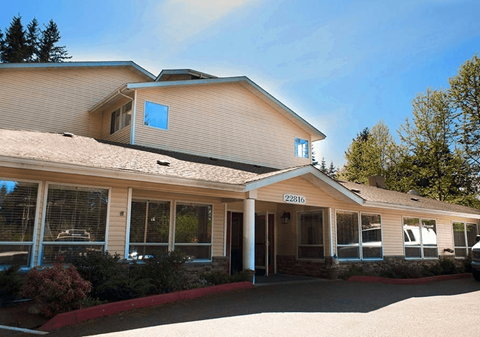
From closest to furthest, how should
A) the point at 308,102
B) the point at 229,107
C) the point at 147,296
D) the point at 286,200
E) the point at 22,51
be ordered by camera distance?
the point at 147,296, the point at 286,200, the point at 229,107, the point at 308,102, the point at 22,51

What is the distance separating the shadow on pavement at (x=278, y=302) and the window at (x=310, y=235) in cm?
180

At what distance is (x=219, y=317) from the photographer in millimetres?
7234

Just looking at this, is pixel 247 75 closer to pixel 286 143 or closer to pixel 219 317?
pixel 286 143

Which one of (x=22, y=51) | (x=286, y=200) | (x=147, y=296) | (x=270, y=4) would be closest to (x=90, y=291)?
(x=147, y=296)

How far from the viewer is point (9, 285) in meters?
7.07

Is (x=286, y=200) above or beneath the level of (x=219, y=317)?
above

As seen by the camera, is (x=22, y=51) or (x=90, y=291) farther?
(x=22, y=51)

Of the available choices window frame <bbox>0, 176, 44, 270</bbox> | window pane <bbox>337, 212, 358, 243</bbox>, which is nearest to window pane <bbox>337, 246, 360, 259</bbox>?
window pane <bbox>337, 212, 358, 243</bbox>

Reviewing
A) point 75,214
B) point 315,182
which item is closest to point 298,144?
point 315,182

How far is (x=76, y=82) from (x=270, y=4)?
893 centimetres

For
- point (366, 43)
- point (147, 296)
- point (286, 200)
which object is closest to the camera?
point (147, 296)

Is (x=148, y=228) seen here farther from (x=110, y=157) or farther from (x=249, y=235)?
(x=249, y=235)

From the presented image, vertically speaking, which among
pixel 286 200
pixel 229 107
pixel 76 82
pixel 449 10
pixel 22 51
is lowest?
pixel 286 200

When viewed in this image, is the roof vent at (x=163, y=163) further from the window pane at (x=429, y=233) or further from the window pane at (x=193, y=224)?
the window pane at (x=429, y=233)
